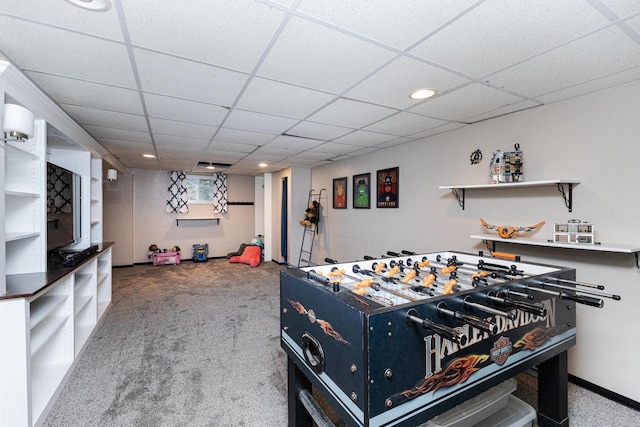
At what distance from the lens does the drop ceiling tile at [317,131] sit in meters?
3.16

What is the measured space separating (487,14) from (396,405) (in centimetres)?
177

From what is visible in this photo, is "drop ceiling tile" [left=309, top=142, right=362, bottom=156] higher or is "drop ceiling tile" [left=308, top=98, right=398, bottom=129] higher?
"drop ceiling tile" [left=309, top=142, right=362, bottom=156]

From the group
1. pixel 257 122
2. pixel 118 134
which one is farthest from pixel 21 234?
pixel 257 122

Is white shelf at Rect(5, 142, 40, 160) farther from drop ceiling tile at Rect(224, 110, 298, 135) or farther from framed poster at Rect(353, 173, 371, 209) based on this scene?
framed poster at Rect(353, 173, 371, 209)

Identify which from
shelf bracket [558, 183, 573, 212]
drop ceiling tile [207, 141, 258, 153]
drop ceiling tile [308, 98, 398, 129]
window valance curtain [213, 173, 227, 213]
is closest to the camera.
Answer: shelf bracket [558, 183, 573, 212]

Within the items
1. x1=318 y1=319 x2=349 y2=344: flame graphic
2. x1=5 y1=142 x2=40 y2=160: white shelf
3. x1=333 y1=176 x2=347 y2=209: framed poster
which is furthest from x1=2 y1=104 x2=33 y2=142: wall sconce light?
x1=333 y1=176 x2=347 y2=209: framed poster

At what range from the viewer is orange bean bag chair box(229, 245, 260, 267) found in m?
6.61

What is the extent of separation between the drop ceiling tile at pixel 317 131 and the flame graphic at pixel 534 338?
99.0 inches

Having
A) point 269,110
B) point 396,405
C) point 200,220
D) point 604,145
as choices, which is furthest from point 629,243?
point 200,220

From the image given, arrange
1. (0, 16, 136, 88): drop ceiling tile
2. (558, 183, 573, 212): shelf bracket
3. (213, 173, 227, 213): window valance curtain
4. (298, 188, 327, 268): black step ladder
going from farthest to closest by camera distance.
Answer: (213, 173, 227, 213): window valance curtain
(298, 188, 327, 268): black step ladder
(558, 183, 573, 212): shelf bracket
(0, 16, 136, 88): drop ceiling tile

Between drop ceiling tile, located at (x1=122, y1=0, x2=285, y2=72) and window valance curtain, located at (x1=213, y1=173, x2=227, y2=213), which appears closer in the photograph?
drop ceiling tile, located at (x1=122, y1=0, x2=285, y2=72)

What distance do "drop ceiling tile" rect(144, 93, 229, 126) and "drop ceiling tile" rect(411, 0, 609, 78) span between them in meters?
1.86

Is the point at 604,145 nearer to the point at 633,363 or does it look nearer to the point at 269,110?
the point at 633,363

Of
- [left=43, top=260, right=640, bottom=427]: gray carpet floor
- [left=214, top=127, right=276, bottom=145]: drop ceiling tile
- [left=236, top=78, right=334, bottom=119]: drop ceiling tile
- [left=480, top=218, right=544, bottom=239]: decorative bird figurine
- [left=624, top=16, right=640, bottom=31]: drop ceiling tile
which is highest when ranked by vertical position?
[left=214, top=127, right=276, bottom=145]: drop ceiling tile
